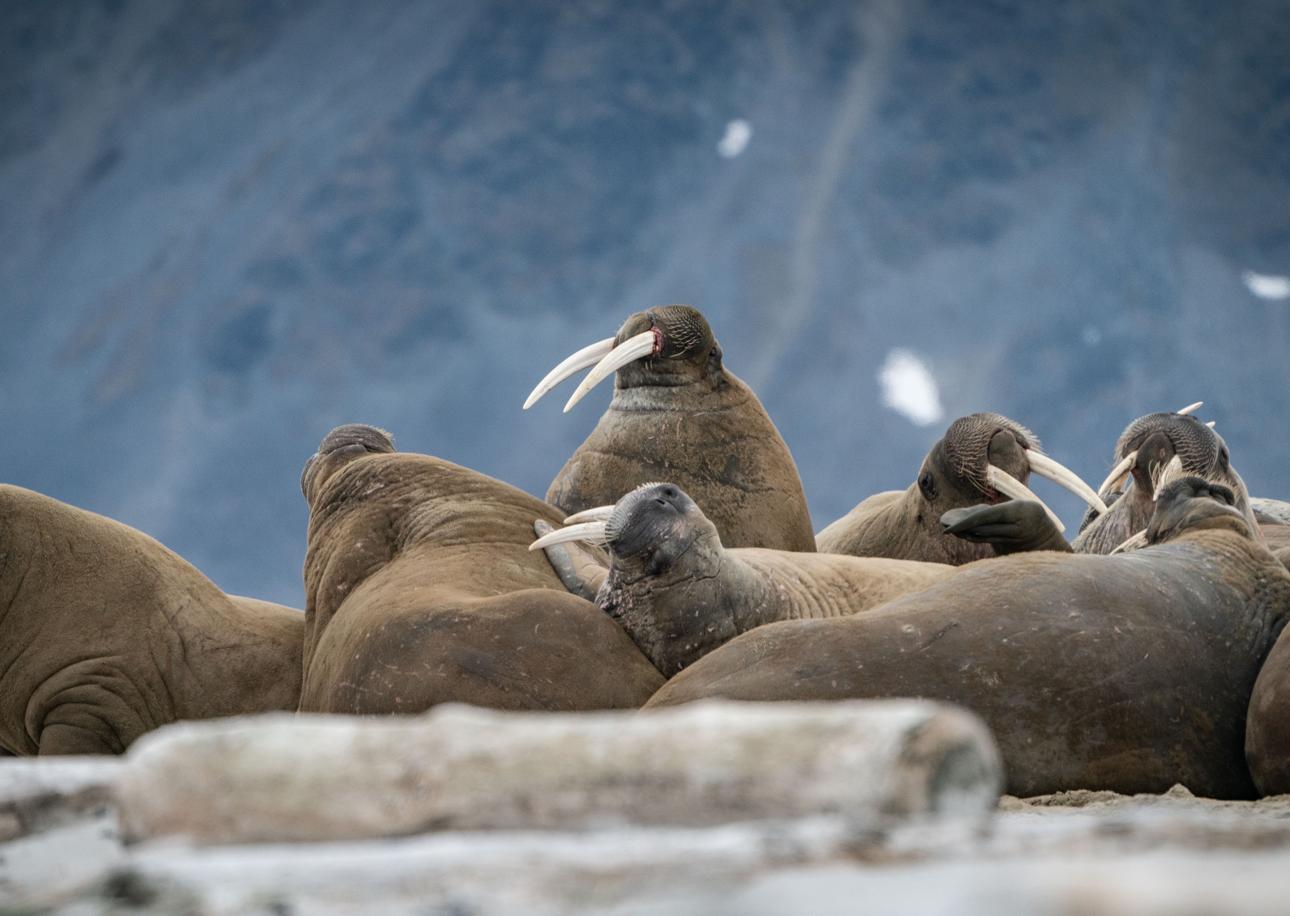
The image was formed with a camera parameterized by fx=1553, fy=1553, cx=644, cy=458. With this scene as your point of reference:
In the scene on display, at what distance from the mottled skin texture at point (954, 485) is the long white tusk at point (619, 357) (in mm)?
1386

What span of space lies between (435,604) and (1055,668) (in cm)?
182

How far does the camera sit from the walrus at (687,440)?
6578mm

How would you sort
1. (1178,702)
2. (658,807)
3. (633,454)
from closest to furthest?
(658,807) < (1178,702) < (633,454)

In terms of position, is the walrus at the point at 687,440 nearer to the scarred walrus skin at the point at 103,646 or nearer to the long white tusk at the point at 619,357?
the long white tusk at the point at 619,357

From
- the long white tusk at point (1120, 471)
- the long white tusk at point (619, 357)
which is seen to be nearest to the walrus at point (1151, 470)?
the long white tusk at point (1120, 471)

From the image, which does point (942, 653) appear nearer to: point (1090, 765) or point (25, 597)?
point (1090, 765)

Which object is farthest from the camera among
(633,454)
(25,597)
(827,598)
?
(633,454)

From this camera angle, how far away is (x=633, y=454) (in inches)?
265

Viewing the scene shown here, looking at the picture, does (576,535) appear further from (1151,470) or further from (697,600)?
(1151,470)

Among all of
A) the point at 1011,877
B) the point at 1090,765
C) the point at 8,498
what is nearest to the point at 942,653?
the point at 1090,765

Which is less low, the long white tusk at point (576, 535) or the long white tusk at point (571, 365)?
the long white tusk at point (571, 365)

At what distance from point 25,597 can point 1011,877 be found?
5.26 meters

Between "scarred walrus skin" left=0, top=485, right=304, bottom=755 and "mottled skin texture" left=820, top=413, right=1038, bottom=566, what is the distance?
276cm

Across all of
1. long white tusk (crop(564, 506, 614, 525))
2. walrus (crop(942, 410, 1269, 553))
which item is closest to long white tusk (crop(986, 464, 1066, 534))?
walrus (crop(942, 410, 1269, 553))
